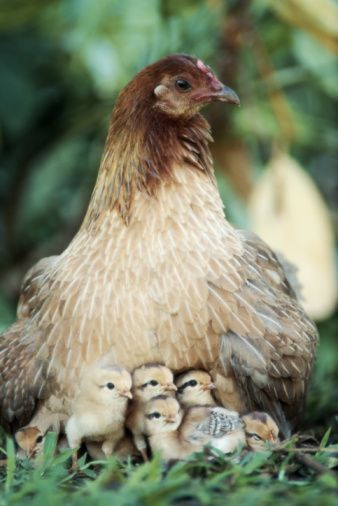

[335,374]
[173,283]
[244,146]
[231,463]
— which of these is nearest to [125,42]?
[244,146]

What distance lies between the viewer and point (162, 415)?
10.9 feet

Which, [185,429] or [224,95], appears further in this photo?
[224,95]

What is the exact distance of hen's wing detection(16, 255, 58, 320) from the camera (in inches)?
153

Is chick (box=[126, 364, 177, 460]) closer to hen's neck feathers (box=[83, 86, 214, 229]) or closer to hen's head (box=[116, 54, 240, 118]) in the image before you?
hen's neck feathers (box=[83, 86, 214, 229])

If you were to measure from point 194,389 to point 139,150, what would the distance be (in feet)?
2.91

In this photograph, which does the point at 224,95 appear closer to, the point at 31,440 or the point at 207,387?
the point at 207,387

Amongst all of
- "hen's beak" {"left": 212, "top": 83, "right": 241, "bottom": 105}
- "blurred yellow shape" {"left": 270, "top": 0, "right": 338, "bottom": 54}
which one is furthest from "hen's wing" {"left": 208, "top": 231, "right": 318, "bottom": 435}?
"blurred yellow shape" {"left": 270, "top": 0, "right": 338, "bottom": 54}

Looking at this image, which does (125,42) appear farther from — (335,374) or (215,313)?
(215,313)

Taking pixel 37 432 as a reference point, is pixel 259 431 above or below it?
below

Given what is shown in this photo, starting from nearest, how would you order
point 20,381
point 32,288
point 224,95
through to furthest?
point 20,381 → point 224,95 → point 32,288

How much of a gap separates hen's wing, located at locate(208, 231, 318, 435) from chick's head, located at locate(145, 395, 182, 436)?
266 mm

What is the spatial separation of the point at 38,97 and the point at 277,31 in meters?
1.92

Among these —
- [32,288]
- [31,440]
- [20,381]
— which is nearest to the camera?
[31,440]

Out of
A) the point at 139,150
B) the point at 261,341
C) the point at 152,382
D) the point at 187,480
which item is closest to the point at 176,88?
the point at 139,150
